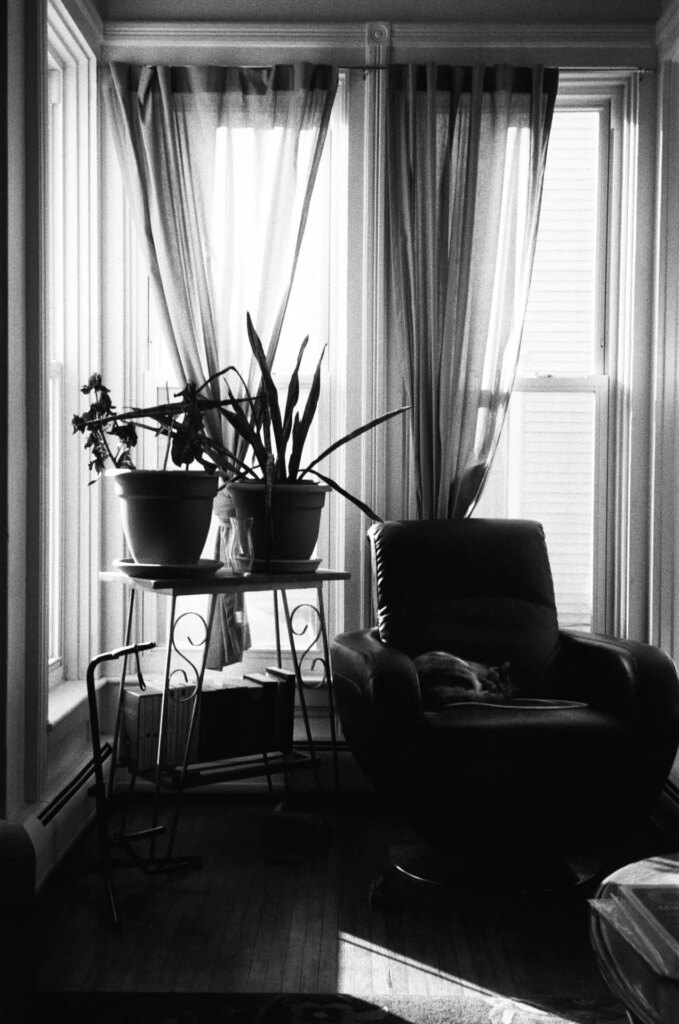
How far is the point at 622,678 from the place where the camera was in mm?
2525

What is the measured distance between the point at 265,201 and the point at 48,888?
2.21 metres

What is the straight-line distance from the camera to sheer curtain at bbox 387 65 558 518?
10.5 ft

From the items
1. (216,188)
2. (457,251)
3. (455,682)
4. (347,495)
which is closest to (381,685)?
(455,682)

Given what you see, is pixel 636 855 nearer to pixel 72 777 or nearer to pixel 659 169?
pixel 72 777

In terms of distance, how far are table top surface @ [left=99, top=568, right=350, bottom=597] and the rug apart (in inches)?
36.5

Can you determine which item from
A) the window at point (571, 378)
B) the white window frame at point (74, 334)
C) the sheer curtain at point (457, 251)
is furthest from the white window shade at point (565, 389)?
the white window frame at point (74, 334)

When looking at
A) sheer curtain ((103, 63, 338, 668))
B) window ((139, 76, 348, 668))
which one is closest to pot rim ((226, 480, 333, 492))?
sheer curtain ((103, 63, 338, 668))

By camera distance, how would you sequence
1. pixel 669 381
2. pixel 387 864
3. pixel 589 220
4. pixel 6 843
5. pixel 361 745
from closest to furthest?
1. pixel 6 843
2. pixel 361 745
3. pixel 387 864
4. pixel 669 381
5. pixel 589 220

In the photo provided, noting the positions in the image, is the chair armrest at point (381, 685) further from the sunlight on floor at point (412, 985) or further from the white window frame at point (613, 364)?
the white window frame at point (613, 364)

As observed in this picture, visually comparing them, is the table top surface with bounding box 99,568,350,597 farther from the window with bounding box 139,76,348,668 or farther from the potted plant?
the window with bounding box 139,76,348,668

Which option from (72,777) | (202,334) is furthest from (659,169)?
(72,777)

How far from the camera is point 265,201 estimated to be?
3236mm

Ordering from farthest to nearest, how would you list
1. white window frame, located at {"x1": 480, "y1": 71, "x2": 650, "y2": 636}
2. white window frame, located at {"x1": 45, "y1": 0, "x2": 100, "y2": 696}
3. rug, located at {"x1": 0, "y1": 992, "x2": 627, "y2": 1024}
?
white window frame, located at {"x1": 480, "y1": 71, "x2": 650, "y2": 636}
white window frame, located at {"x1": 45, "y1": 0, "x2": 100, "y2": 696}
rug, located at {"x1": 0, "y1": 992, "x2": 627, "y2": 1024}

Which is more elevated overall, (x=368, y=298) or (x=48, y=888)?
(x=368, y=298)
